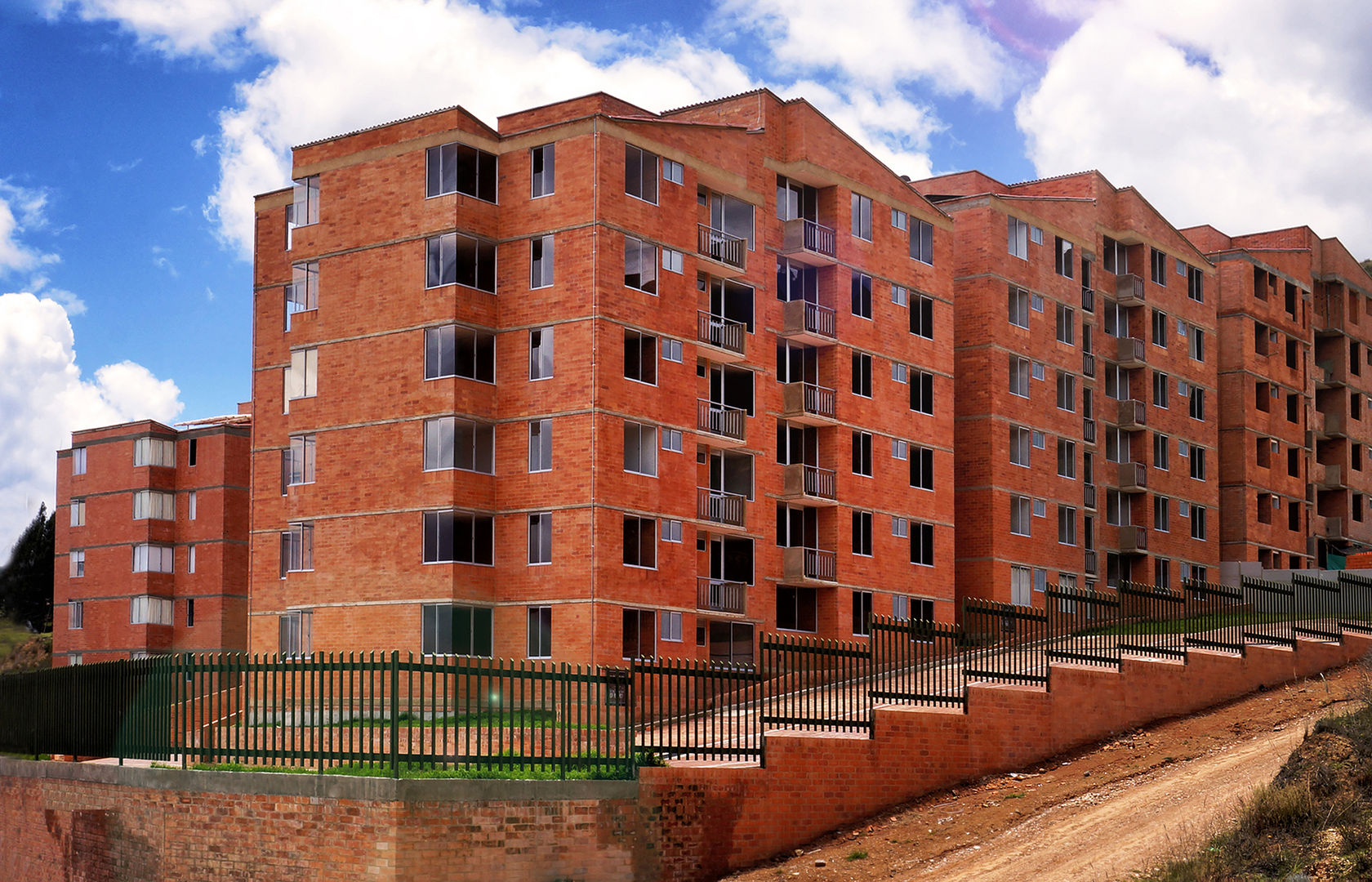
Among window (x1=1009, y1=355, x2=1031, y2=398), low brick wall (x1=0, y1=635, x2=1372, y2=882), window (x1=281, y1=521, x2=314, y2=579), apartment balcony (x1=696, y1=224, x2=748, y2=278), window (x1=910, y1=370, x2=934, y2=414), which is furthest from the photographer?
window (x1=1009, y1=355, x2=1031, y2=398)

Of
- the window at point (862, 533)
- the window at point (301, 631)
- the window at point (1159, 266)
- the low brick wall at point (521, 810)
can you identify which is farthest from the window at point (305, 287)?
the window at point (1159, 266)

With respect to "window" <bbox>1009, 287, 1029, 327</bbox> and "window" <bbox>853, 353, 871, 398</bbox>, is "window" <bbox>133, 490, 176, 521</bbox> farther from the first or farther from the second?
"window" <bbox>1009, 287, 1029, 327</bbox>

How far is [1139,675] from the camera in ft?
94.5

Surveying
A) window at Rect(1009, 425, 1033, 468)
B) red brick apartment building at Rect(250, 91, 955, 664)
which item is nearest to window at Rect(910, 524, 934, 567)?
red brick apartment building at Rect(250, 91, 955, 664)

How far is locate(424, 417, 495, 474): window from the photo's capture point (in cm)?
4425

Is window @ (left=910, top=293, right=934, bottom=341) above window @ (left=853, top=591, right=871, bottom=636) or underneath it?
above

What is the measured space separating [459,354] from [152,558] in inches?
1328

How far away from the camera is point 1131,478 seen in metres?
66.1

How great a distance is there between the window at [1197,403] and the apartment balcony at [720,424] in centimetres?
3061

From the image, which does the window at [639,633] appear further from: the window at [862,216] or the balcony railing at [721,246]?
the window at [862,216]

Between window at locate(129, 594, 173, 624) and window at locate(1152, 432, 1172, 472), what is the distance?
150 feet

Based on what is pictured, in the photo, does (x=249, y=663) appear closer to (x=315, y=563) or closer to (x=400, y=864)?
(x=400, y=864)

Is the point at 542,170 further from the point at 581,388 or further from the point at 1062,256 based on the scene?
the point at 1062,256

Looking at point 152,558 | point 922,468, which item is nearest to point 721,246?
point 922,468
